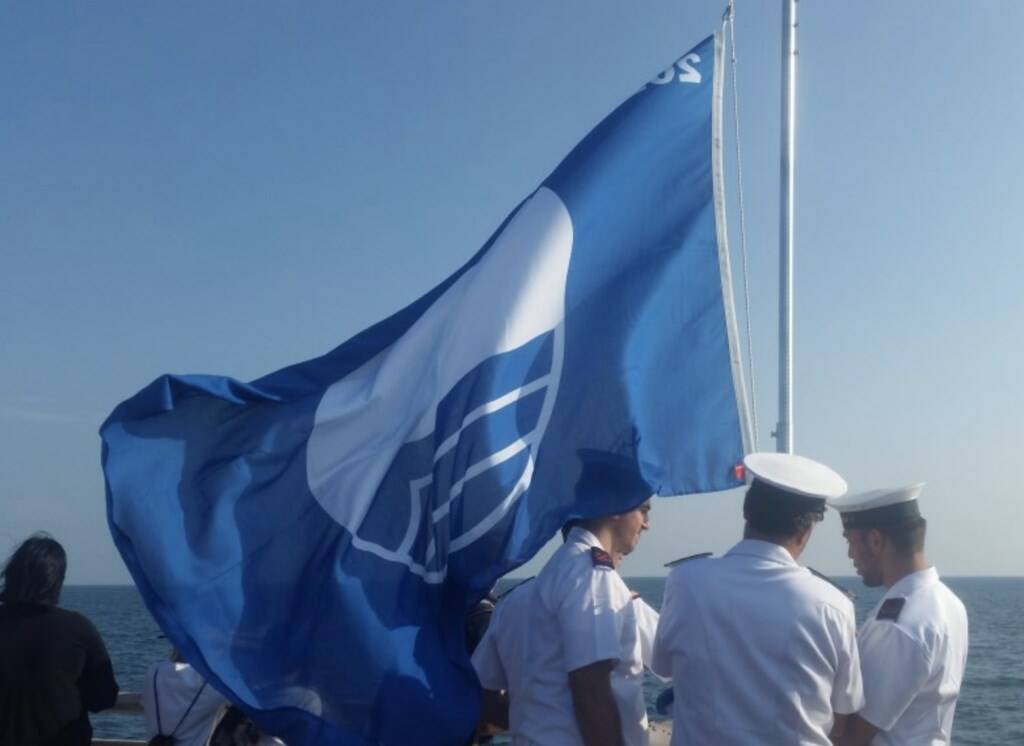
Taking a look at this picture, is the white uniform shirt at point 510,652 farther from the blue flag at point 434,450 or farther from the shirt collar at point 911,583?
the shirt collar at point 911,583

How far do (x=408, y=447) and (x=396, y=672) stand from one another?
0.85 meters

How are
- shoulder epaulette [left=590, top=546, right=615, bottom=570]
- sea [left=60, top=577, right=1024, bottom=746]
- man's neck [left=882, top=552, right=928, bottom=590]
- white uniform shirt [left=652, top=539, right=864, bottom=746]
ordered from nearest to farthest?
white uniform shirt [left=652, top=539, right=864, bottom=746]
man's neck [left=882, top=552, right=928, bottom=590]
shoulder epaulette [left=590, top=546, right=615, bottom=570]
sea [left=60, top=577, right=1024, bottom=746]

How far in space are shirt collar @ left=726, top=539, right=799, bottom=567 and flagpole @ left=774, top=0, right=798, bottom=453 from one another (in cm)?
118

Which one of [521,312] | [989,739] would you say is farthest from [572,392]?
[989,739]

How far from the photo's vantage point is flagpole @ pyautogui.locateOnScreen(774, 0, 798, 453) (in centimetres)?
522

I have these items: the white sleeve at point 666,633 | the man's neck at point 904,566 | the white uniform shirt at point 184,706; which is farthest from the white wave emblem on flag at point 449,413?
the man's neck at point 904,566

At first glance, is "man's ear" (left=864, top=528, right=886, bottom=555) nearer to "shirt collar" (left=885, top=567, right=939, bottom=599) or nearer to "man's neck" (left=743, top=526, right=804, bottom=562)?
"shirt collar" (left=885, top=567, right=939, bottom=599)

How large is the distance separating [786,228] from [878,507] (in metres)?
1.67

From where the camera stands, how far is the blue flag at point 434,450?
14.9 ft

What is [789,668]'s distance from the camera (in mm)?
3805

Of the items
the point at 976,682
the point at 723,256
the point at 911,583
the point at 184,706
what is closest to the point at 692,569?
the point at 911,583

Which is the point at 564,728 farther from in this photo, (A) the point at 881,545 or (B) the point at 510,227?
(B) the point at 510,227

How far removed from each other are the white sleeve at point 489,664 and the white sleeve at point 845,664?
1235 millimetres

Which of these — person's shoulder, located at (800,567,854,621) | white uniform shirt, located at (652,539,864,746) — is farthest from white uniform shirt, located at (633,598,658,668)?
person's shoulder, located at (800,567,854,621)
